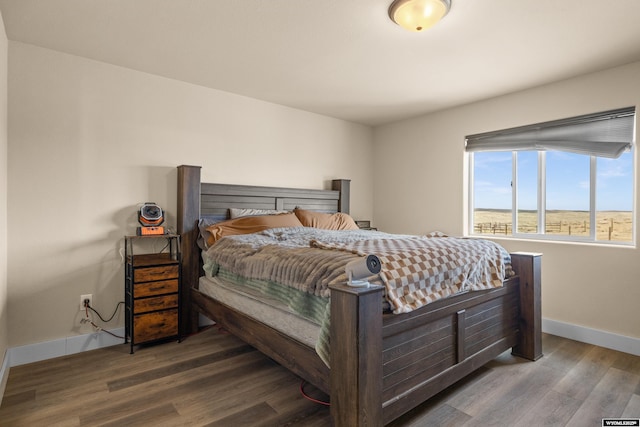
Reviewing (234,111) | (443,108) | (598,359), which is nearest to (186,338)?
(234,111)

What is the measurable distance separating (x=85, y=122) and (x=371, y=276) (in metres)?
2.68

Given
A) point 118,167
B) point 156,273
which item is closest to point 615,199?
point 156,273

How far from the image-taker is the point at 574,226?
3219mm

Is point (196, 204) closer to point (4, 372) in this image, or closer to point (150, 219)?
point (150, 219)

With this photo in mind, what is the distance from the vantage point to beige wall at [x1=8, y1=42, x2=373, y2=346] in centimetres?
255

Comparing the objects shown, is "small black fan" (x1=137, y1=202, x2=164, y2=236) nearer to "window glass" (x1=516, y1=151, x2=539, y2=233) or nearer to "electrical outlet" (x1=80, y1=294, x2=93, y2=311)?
"electrical outlet" (x1=80, y1=294, x2=93, y2=311)

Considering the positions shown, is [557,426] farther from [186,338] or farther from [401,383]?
[186,338]

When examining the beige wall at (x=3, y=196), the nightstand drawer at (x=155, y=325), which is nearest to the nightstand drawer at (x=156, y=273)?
the nightstand drawer at (x=155, y=325)

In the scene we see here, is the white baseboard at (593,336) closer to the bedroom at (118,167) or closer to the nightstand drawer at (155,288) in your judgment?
the bedroom at (118,167)

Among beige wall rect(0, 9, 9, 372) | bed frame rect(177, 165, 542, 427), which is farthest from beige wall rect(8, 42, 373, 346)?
bed frame rect(177, 165, 542, 427)

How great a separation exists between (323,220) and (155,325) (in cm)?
192

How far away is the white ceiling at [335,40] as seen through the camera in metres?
2.10

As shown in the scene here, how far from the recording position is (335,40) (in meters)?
2.47

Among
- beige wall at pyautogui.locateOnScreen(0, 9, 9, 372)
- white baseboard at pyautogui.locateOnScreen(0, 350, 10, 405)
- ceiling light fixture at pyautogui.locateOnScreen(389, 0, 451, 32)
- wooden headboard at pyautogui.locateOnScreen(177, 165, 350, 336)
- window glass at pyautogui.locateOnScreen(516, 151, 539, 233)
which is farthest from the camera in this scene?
window glass at pyautogui.locateOnScreen(516, 151, 539, 233)
